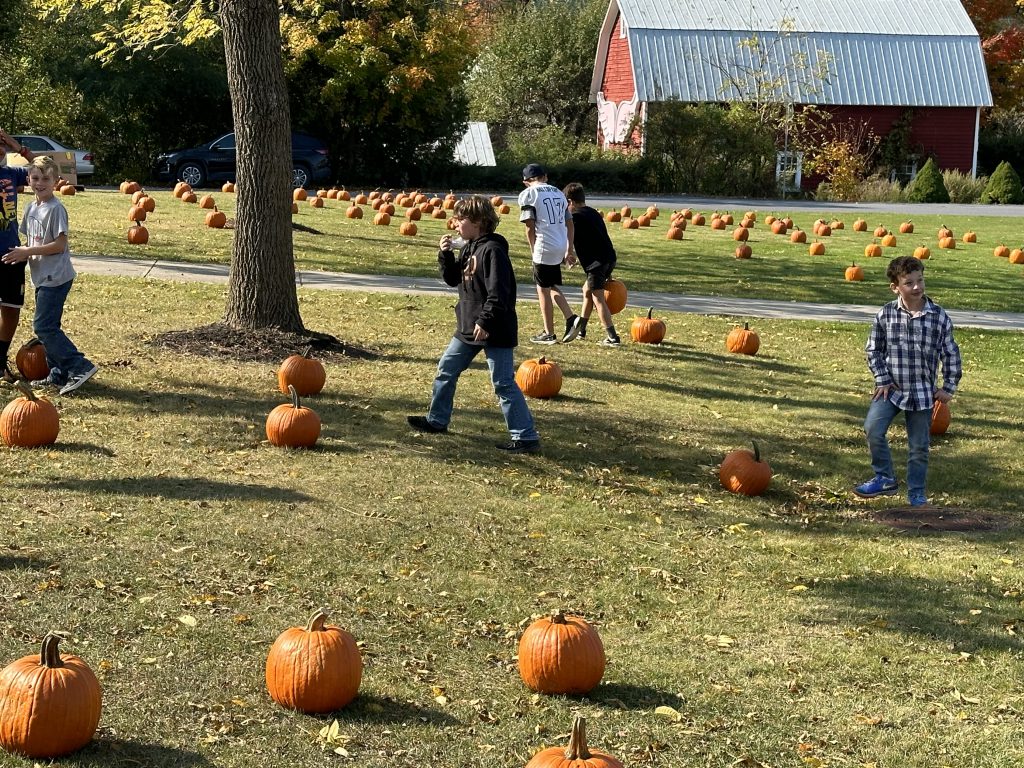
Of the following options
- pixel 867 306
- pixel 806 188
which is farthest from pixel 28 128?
pixel 867 306

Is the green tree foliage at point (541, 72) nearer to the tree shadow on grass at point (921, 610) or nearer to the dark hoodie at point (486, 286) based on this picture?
the dark hoodie at point (486, 286)

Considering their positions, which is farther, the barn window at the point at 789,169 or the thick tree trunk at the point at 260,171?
the barn window at the point at 789,169

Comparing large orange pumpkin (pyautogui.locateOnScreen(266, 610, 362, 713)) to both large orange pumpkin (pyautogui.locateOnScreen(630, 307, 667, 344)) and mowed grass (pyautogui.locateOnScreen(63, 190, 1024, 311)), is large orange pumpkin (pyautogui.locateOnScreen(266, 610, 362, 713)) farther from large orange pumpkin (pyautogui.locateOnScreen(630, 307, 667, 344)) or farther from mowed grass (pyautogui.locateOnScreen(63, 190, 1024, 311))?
mowed grass (pyautogui.locateOnScreen(63, 190, 1024, 311))

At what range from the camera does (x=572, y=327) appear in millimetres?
13156

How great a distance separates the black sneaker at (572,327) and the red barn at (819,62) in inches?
1338

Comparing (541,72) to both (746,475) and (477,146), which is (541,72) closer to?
(477,146)

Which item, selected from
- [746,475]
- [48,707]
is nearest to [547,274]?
[746,475]

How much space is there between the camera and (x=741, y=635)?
6.05 meters

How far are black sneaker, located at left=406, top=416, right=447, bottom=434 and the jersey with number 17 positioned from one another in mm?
3580

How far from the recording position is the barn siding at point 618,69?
51438mm

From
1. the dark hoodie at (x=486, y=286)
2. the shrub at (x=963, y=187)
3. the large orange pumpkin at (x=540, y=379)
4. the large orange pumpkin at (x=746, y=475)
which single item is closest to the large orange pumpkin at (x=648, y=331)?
the large orange pumpkin at (x=540, y=379)

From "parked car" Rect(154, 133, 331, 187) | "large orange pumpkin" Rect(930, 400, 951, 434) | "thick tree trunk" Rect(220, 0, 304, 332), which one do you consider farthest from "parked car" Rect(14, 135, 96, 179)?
"large orange pumpkin" Rect(930, 400, 951, 434)

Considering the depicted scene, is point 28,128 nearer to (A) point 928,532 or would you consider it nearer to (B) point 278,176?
(B) point 278,176

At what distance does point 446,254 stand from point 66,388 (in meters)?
3.13
